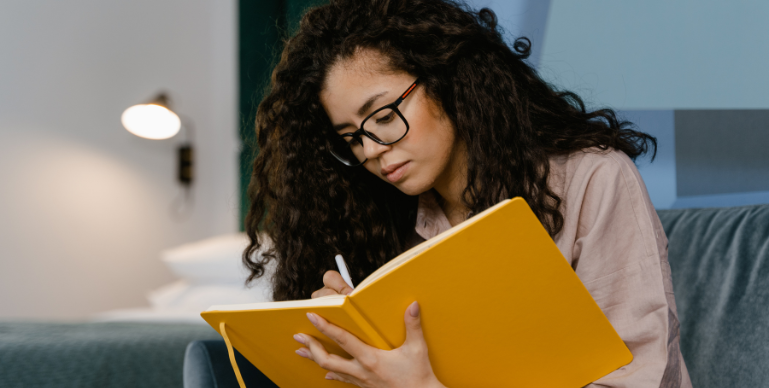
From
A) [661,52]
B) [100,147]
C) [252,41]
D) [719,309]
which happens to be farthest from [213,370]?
[252,41]

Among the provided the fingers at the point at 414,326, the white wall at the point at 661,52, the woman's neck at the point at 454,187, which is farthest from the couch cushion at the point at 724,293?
A: the fingers at the point at 414,326

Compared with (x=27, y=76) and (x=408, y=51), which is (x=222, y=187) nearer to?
(x=27, y=76)

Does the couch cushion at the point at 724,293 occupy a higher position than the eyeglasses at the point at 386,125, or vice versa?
the eyeglasses at the point at 386,125

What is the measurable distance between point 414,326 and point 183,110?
2.34m

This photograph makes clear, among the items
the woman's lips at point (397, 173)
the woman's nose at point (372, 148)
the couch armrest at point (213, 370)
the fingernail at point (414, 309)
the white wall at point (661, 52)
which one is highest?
the white wall at point (661, 52)

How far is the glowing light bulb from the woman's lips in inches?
65.4

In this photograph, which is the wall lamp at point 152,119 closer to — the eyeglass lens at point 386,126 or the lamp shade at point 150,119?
the lamp shade at point 150,119

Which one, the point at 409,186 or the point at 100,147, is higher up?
the point at 100,147

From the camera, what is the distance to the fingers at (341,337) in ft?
1.81

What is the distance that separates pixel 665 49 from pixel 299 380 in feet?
3.21

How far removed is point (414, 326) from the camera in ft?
1.76

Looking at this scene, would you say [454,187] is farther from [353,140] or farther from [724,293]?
[724,293]

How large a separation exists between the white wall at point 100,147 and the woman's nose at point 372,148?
1740mm

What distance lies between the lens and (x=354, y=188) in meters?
1.08
